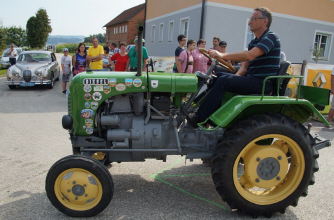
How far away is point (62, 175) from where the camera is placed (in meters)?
2.91

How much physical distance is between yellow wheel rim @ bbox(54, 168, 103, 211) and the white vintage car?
9031mm

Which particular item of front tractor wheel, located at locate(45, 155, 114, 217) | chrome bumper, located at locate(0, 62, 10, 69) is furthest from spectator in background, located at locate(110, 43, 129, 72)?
chrome bumper, located at locate(0, 62, 10, 69)

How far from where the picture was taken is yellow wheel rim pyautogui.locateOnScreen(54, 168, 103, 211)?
9.55 ft

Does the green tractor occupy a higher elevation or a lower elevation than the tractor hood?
lower

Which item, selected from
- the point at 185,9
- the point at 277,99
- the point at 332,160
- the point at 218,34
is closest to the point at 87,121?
the point at 277,99

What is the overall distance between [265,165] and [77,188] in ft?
5.98

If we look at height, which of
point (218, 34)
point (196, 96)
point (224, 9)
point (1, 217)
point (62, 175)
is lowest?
point (1, 217)

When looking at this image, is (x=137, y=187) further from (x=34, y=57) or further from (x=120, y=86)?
(x=34, y=57)

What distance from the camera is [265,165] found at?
310cm

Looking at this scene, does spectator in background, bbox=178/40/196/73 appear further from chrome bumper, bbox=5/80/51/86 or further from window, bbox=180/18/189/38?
window, bbox=180/18/189/38

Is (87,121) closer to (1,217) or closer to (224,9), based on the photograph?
(1,217)

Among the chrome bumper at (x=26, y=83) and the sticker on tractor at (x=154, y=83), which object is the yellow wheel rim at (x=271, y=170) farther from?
the chrome bumper at (x=26, y=83)

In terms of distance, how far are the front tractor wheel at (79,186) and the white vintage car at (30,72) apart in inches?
356

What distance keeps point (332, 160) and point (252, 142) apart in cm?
268
